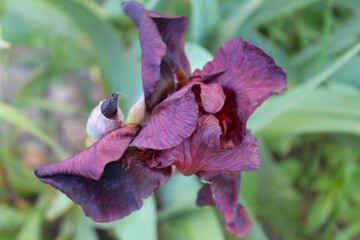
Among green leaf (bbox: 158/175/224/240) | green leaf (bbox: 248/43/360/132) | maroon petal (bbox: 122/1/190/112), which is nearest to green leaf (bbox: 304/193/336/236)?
green leaf (bbox: 158/175/224/240)

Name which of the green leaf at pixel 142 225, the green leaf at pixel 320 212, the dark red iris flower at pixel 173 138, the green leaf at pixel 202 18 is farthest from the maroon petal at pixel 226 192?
the green leaf at pixel 320 212

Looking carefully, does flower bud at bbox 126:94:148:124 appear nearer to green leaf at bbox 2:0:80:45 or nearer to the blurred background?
the blurred background

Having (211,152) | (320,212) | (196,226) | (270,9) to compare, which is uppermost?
(270,9)

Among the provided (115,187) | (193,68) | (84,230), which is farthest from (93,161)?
(84,230)

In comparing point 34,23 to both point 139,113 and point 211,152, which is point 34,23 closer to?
point 139,113

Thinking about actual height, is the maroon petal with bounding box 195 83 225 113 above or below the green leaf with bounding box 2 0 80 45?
below

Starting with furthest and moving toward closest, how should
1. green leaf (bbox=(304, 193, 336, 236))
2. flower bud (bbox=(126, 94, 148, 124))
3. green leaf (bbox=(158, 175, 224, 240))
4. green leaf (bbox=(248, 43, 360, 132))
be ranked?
green leaf (bbox=(304, 193, 336, 236))
green leaf (bbox=(158, 175, 224, 240))
green leaf (bbox=(248, 43, 360, 132))
flower bud (bbox=(126, 94, 148, 124))
